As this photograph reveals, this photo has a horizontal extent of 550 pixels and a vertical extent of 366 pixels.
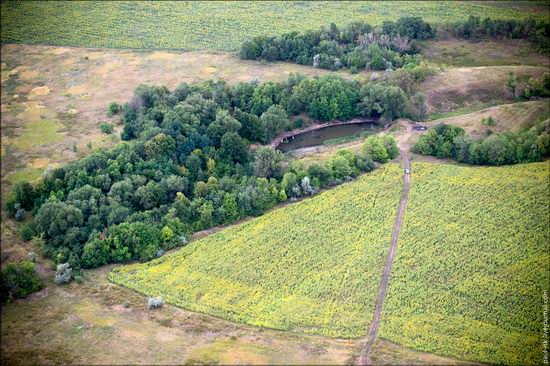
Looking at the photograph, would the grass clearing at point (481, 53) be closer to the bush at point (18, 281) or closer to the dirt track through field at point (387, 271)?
the dirt track through field at point (387, 271)

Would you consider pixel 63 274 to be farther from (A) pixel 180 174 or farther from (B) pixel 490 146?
(B) pixel 490 146

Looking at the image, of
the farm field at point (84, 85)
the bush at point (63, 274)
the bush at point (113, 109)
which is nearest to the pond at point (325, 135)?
the farm field at point (84, 85)

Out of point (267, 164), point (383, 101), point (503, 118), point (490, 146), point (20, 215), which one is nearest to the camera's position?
point (20, 215)

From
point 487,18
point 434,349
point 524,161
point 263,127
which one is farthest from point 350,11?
point 434,349

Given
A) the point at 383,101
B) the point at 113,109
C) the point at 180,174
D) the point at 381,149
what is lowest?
the point at 180,174

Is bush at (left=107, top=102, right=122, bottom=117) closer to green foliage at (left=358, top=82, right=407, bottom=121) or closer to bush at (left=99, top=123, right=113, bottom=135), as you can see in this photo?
bush at (left=99, top=123, right=113, bottom=135)

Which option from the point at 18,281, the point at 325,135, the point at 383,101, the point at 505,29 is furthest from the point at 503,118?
the point at 18,281

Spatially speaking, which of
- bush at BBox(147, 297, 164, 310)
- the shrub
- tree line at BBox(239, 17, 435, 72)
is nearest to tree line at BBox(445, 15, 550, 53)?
tree line at BBox(239, 17, 435, 72)

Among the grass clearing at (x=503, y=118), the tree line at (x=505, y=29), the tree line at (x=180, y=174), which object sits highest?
the tree line at (x=505, y=29)
